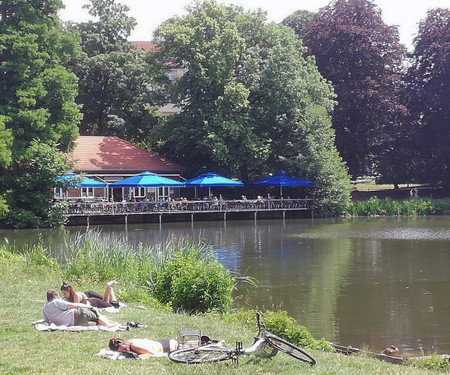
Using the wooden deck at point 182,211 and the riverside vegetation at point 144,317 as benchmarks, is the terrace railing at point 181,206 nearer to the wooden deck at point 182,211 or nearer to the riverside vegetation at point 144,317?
the wooden deck at point 182,211

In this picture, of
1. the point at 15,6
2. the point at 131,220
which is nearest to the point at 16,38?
the point at 15,6

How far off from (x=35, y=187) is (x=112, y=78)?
14145 millimetres

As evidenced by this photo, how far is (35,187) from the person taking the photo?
36188mm

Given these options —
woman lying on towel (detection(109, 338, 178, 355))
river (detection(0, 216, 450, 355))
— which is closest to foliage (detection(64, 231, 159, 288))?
river (detection(0, 216, 450, 355))

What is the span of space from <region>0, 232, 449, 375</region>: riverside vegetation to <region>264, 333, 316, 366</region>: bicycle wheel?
9 centimetres

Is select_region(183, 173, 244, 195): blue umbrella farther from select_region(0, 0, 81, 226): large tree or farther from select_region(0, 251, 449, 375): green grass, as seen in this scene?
select_region(0, 251, 449, 375): green grass

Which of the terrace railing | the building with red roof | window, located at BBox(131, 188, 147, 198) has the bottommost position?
the terrace railing

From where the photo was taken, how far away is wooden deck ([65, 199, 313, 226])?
3869 centimetres

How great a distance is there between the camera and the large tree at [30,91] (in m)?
35.0

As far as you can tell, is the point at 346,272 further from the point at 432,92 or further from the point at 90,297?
the point at 432,92

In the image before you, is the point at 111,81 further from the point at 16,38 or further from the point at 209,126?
the point at 16,38

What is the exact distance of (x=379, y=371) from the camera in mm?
7500

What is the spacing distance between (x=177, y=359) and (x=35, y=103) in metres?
30.2

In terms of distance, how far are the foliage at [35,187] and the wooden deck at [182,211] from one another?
1676 millimetres
